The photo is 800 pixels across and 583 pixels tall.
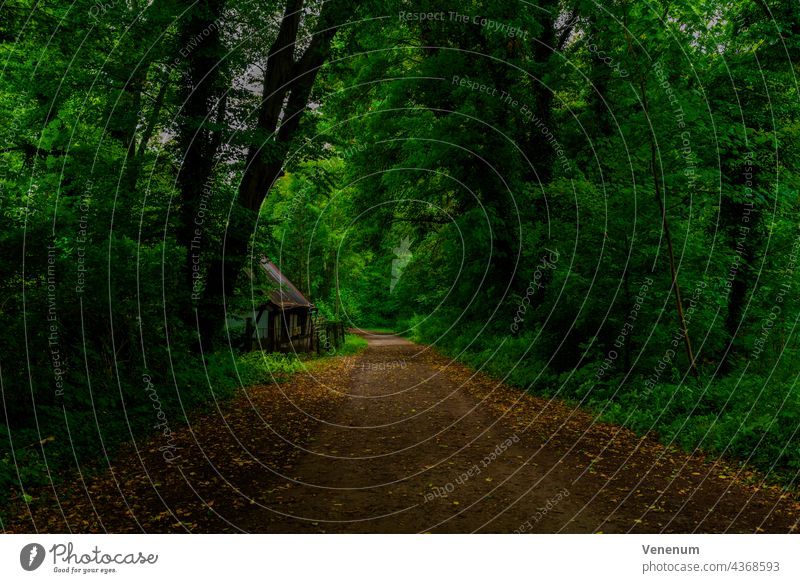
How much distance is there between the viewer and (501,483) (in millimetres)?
6664

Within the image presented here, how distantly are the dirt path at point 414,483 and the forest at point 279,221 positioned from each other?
503mm

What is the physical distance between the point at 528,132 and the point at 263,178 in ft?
33.5

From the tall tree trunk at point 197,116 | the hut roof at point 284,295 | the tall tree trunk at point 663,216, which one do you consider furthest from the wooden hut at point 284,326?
the tall tree trunk at point 663,216

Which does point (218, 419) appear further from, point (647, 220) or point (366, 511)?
point (647, 220)

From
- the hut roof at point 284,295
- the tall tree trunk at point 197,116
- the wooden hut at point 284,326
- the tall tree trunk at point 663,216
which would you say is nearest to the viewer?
the tall tree trunk at point 663,216

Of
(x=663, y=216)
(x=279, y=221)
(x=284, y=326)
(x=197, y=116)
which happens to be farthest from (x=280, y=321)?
(x=663, y=216)

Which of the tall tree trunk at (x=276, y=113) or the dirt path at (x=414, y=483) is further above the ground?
the tall tree trunk at (x=276, y=113)

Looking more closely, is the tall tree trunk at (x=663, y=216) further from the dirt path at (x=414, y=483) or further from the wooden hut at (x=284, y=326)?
the wooden hut at (x=284, y=326)

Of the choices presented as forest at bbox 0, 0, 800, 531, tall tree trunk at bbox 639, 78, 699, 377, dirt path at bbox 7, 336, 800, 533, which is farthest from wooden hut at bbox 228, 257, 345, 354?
tall tree trunk at bbox 639, 78, 699, 377

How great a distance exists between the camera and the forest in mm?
8008

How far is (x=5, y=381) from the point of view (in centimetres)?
715

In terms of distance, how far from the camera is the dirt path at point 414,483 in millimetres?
5383

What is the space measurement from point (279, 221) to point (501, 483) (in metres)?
9.29

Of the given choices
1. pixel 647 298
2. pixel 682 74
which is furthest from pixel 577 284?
pixel 682 74
